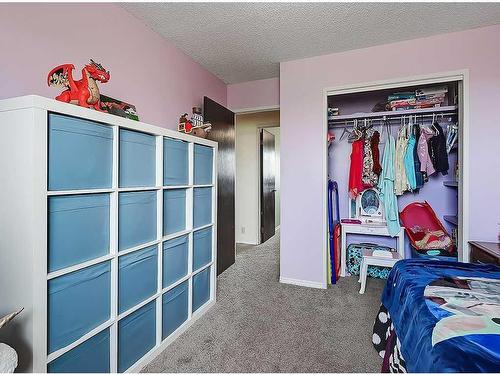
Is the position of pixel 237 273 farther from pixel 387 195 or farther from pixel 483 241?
pixel 483 241

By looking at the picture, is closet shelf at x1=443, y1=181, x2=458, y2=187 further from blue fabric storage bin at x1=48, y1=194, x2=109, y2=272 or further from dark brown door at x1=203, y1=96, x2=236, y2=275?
blue fabric storage bin at x1=48, y1=194, x2=109, y2=272

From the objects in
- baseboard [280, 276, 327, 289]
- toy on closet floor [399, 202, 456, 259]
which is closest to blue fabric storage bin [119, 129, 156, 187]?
baseboard [280, 276, 327, 289]

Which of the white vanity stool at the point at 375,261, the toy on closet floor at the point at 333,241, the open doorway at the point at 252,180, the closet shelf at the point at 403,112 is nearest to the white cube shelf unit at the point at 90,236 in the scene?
the toy on closet floor at the point at 333,241

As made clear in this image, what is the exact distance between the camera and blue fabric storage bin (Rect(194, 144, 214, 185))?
2.07m

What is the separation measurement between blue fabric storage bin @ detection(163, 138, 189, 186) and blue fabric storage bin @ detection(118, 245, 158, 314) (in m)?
0.49

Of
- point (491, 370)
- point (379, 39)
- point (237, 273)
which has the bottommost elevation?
point (237, 273)

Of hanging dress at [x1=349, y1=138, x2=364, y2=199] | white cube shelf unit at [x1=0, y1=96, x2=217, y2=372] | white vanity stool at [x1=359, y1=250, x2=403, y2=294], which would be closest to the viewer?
white cube shelf unit at [x1=0, y1=96, x2=217, y2=372]

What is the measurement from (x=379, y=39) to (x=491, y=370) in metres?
2.63

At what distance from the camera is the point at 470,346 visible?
0.86 metres

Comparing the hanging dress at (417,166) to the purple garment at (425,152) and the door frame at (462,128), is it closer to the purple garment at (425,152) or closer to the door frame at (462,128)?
the purple garment at (425,152)

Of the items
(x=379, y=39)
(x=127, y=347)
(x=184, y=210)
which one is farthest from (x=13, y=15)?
(x=379, y=39)

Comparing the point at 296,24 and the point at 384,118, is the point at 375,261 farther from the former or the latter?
the point at 296,24

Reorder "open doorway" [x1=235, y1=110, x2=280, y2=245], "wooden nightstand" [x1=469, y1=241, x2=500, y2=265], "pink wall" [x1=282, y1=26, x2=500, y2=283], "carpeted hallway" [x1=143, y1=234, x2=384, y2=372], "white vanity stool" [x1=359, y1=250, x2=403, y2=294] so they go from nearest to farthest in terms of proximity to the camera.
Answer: "carpeted hallway" [x1=143, y1=234, x2=384, y2=372] < "wooden nightstand" [x1=469, y1=241, x2=500, y2=265] < "pink wall" [x1=282, y1=26, x2=500, y2=283] < "white vanity stool" [x1=359, y1=250, x2=403, y2=294] < "open doorway" [x1=235, y1=110, x2=280, y2=245]

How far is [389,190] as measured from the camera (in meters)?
2.82
